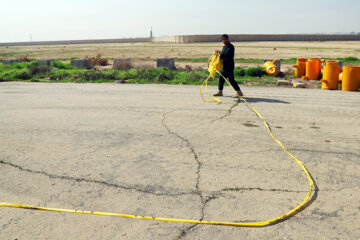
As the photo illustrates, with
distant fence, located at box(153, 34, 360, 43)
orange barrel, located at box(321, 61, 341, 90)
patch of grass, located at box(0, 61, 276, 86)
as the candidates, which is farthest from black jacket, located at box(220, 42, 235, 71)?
distant fence, located at box(153, 34, 360, 43)

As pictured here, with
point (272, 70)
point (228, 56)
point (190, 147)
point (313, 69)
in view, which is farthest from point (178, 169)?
point (272, 70)

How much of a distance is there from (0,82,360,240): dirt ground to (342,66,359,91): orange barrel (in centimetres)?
292

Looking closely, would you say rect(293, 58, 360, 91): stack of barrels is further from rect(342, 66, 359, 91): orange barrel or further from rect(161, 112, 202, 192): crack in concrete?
rect(161, 112, 202, 192): crack in concrete

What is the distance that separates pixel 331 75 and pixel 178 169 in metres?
9.13

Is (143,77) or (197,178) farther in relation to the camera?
(143,77)

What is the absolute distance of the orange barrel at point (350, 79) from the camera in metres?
11.3

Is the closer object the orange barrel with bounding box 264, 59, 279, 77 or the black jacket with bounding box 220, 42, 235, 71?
the black jacket with bounding box 220, 42, 235, 71

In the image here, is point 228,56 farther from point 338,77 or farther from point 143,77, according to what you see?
point 143,77

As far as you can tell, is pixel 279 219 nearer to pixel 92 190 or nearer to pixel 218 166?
pixel 218 166

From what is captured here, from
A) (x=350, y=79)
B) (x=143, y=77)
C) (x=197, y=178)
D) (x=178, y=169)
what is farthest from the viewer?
(x=143, y=77)

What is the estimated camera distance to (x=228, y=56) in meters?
9.72

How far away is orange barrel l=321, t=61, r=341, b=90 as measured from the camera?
38.3 feet

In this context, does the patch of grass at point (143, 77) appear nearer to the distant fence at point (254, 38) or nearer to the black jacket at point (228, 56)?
the black jacket at point (228, 56)

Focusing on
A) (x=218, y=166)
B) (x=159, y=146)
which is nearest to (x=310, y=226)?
(x=218, y=166)
